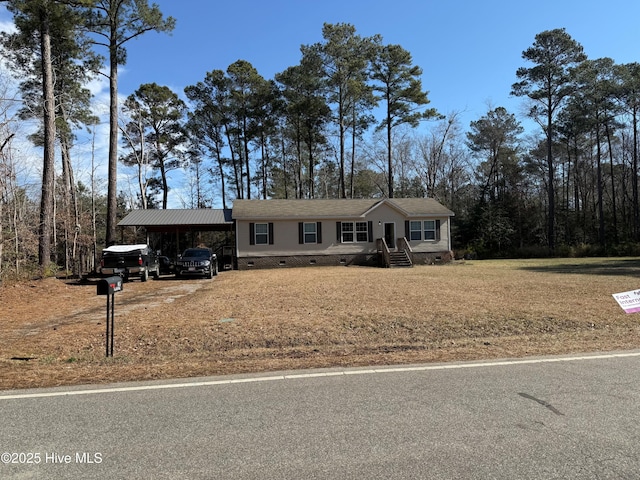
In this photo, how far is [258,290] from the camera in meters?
14.6

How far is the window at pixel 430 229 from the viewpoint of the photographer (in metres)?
28.6

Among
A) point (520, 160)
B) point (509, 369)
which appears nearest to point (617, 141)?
point (520, 160)

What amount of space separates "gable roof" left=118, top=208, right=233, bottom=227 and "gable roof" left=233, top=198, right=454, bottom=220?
110 cm

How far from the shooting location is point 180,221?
2573cm

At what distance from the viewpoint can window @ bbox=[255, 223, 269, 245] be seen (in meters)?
26.5

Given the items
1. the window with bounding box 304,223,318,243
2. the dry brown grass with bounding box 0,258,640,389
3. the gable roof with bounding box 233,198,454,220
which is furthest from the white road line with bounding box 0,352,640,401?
the window with bounding box 304,223,318,243

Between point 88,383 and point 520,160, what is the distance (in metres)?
51.6

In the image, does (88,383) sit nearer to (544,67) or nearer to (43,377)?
(43,377)

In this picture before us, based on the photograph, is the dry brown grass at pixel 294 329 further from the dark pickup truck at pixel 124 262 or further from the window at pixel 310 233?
the window at pixel 310 233

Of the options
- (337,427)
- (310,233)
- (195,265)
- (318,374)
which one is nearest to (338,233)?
(310,233)

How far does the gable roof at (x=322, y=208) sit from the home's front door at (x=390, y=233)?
4.03 feet

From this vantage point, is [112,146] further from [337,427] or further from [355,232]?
[337,427]

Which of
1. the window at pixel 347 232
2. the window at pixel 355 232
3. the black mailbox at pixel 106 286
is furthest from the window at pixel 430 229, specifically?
the black mailbox at pixel 106 286

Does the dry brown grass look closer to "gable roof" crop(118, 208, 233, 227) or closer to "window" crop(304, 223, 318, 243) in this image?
"gable roof" crop(118, 208, 233, 227)
